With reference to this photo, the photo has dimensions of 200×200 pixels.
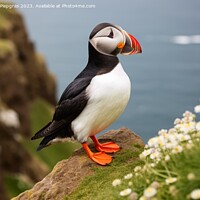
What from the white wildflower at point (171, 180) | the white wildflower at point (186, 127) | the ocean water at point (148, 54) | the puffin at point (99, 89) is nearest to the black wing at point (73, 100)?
the puffin at point (99, 89)

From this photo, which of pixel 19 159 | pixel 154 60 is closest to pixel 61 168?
pixel 19 159

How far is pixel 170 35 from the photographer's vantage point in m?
110

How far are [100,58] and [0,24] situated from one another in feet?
91.6

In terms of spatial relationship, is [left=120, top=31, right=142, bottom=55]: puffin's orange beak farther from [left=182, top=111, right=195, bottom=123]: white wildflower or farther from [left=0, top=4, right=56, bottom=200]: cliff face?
[left=0, top=4, right=56, bottom=200]: cliff face

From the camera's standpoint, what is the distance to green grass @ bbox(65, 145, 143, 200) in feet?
18.5

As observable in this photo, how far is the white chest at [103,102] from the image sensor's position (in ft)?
19.3

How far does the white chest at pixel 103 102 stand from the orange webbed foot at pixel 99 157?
0.70 feet

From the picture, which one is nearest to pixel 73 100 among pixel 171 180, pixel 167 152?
pixel 167 152

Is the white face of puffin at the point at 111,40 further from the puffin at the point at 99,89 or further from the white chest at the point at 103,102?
the white chest at the point at 103,102

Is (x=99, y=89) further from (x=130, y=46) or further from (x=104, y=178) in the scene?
(x=104, y=178)

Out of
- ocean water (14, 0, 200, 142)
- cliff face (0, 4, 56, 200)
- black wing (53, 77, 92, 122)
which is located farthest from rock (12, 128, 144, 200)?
ocean water (14, 0, 200, 142)

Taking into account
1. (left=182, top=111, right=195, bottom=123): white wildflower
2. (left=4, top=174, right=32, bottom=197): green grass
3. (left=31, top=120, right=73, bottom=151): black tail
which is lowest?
(left=4, top=174, right=32, bottom=197): green grass

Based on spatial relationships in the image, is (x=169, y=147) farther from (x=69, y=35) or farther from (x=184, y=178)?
(x=69, y=35)

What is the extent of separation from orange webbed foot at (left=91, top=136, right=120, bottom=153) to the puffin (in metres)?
0.26
